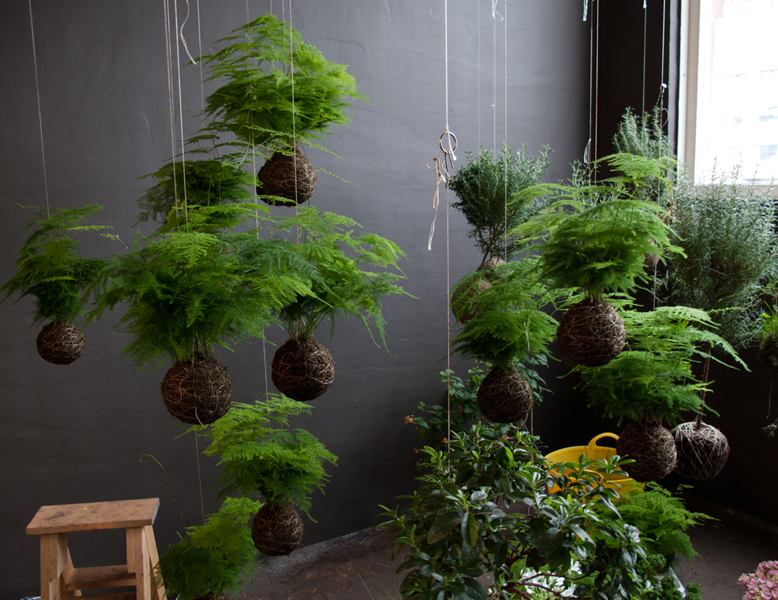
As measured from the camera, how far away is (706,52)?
327 cm

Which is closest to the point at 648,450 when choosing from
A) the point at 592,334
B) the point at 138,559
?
the point at 592,334

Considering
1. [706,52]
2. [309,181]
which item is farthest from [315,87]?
[706,52]

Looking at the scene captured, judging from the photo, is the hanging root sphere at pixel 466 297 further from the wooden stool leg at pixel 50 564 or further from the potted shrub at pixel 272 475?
the wooden stool leg at pixel 50 564

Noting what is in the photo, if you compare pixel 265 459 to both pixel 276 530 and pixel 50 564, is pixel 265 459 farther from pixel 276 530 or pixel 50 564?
pixel 50 564

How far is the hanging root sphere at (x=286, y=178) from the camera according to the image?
5.65 feet

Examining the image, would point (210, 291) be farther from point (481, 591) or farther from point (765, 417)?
point (765, 417)

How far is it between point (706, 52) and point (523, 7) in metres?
1.05

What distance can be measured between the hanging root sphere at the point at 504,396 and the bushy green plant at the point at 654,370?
0.29m

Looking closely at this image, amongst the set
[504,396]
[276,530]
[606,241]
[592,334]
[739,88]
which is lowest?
[276,530]

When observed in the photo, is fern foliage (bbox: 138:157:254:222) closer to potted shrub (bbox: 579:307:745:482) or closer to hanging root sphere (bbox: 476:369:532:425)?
hanging root sphere (bbox: 476:369:532:425)

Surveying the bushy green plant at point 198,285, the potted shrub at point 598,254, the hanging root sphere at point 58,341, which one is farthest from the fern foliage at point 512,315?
the hanging root sphere at point 58,341

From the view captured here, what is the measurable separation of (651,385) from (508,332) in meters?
0.58

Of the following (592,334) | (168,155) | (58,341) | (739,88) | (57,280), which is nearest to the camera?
(592,334)

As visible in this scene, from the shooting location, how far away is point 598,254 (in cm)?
154
